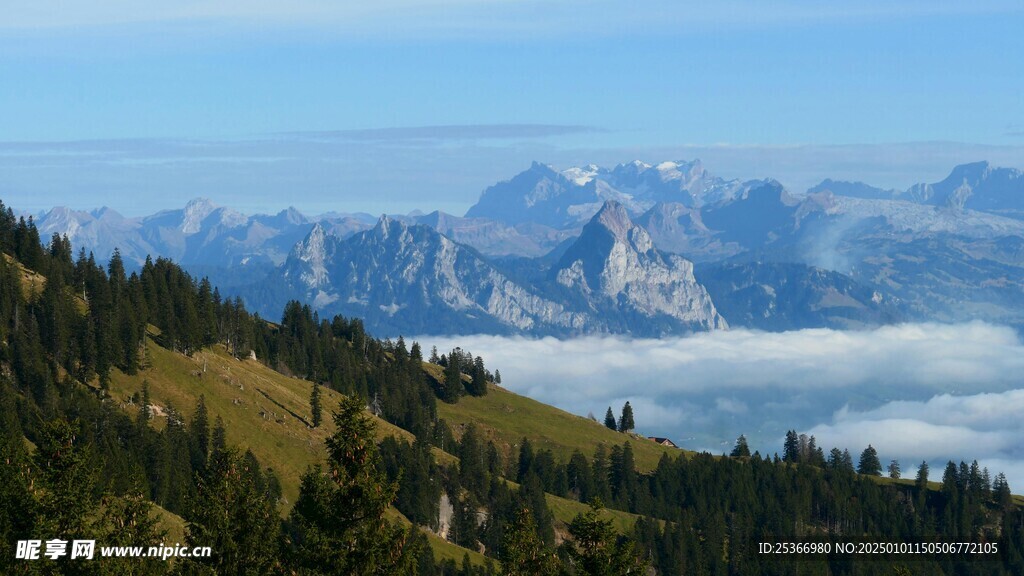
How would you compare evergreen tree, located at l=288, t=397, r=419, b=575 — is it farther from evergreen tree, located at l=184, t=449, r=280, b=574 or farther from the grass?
the grass

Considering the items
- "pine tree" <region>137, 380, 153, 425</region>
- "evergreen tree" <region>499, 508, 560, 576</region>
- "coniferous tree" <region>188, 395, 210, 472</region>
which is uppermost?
"pine tree" <region>137, 380, 153, 425</region>

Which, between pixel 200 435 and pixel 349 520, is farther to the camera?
pixel 200 435

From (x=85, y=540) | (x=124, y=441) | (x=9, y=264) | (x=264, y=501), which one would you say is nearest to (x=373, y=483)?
(x=264, y=501)

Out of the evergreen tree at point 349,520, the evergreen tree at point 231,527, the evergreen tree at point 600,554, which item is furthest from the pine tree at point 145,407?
the evergreen tree at point 349,520

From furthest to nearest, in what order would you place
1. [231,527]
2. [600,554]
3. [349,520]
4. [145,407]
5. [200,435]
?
[200,435] → [145,407] → [600,554] → [231,527] → [349,520]

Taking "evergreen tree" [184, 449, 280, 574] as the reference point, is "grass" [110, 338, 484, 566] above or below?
above

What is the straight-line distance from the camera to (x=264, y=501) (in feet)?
184

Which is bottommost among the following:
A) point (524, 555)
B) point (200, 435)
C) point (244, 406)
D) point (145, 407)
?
point (524, 555)

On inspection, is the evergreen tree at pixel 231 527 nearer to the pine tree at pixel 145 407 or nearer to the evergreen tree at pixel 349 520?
the evergreen tree at pixel 349 520

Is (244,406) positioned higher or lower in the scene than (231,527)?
higher

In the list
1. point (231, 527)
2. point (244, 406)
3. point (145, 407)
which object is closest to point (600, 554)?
point (231, 527)

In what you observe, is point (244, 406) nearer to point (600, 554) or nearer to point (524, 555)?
point (524, 555)

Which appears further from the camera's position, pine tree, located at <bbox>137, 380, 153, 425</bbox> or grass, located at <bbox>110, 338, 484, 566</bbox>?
grass, located at <bbox>110, 338, 484, 566</bbox>

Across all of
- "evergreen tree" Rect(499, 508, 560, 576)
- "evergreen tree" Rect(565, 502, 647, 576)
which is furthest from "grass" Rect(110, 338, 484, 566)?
"evergreen tree" Rect(565, 502, 647, 576)
